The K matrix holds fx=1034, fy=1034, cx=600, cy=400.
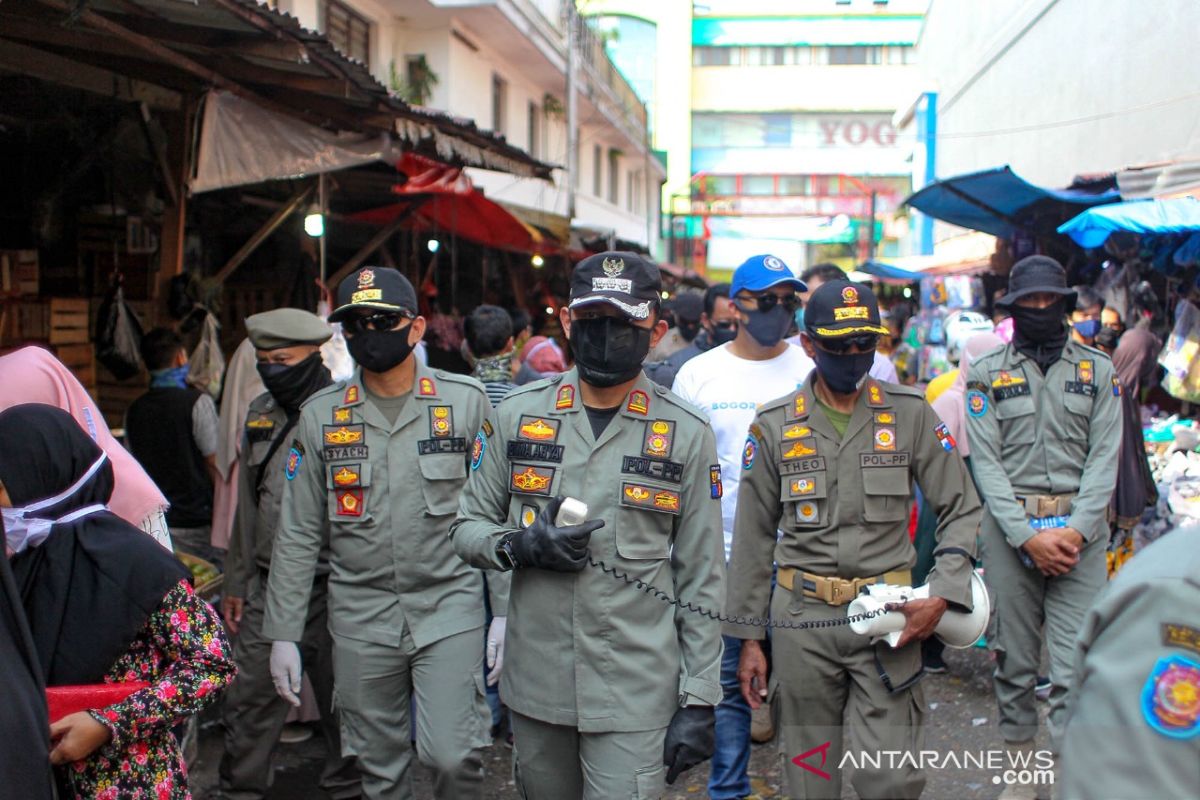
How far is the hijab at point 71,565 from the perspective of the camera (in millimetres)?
2674

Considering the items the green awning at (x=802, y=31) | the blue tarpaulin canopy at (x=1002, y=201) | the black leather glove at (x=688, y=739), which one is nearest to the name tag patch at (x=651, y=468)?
the black leather glove at (x=688, y=739)

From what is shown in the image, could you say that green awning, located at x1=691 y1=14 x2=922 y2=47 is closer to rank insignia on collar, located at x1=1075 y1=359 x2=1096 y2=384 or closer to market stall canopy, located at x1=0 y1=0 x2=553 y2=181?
market stall canopy, located at x1=0 y1=0 x2=553 y2=181

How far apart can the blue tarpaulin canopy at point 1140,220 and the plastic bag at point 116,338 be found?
652 centimetres

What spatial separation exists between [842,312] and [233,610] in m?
3.02

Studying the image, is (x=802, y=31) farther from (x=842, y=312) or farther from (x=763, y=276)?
(x=842, y=312)

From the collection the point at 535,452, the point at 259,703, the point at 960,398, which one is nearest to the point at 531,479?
the point at 535,452

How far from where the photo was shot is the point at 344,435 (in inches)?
156

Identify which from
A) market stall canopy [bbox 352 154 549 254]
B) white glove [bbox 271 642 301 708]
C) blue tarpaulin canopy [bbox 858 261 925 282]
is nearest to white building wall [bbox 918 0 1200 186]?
blue tarpaulin canopy [bbox 858 261 925 282]

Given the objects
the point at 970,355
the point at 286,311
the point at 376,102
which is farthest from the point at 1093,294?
the point at 286,311

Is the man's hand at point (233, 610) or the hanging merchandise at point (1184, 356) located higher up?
the hanging merchandise at point (1184, 356)

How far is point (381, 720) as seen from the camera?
3.83 m

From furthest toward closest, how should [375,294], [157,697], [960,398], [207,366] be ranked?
1. [207,366]
2. [960,398]
3. [375,294]
4. [157,697]

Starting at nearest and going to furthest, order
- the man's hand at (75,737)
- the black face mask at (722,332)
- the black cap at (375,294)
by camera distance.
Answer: the man's hand at (75,737) → the black cap at (375,294) → the black face mask at (722,332)

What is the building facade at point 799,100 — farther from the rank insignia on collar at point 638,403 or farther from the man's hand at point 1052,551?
the rank insignia on collar at point 638,403
